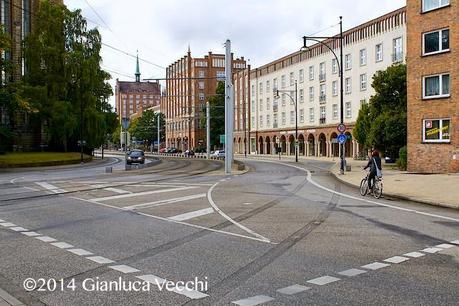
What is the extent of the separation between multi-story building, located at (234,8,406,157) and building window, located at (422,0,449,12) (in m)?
27.1

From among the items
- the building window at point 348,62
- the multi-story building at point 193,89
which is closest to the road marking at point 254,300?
the building window at point 348,62

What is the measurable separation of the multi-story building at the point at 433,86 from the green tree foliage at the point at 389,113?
5.52 meters

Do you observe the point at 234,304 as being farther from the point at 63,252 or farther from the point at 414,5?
the point at 414,5

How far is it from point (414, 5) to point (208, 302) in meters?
30.2

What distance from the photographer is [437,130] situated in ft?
102

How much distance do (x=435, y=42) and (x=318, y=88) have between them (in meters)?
45.4

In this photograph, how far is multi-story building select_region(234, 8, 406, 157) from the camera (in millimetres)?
62594

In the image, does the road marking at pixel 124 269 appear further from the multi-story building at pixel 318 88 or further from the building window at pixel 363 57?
the building window at pixel 363 57

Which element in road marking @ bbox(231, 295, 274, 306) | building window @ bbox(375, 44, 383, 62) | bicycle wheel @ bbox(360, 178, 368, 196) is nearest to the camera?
road marking @ bbox(231, 295, 274, 306)

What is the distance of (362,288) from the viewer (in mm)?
6422

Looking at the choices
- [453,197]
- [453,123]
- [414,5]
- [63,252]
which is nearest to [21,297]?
[63,252]

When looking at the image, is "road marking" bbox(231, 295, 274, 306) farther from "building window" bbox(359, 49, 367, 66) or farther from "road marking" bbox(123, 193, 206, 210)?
"building window" bbox(359, 49, 367, 66)

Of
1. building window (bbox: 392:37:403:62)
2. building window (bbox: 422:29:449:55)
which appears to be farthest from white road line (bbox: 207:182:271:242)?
building window (bbox: 392:37:403:62)

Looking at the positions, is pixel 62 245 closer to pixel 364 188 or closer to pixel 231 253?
pixel 231 253
